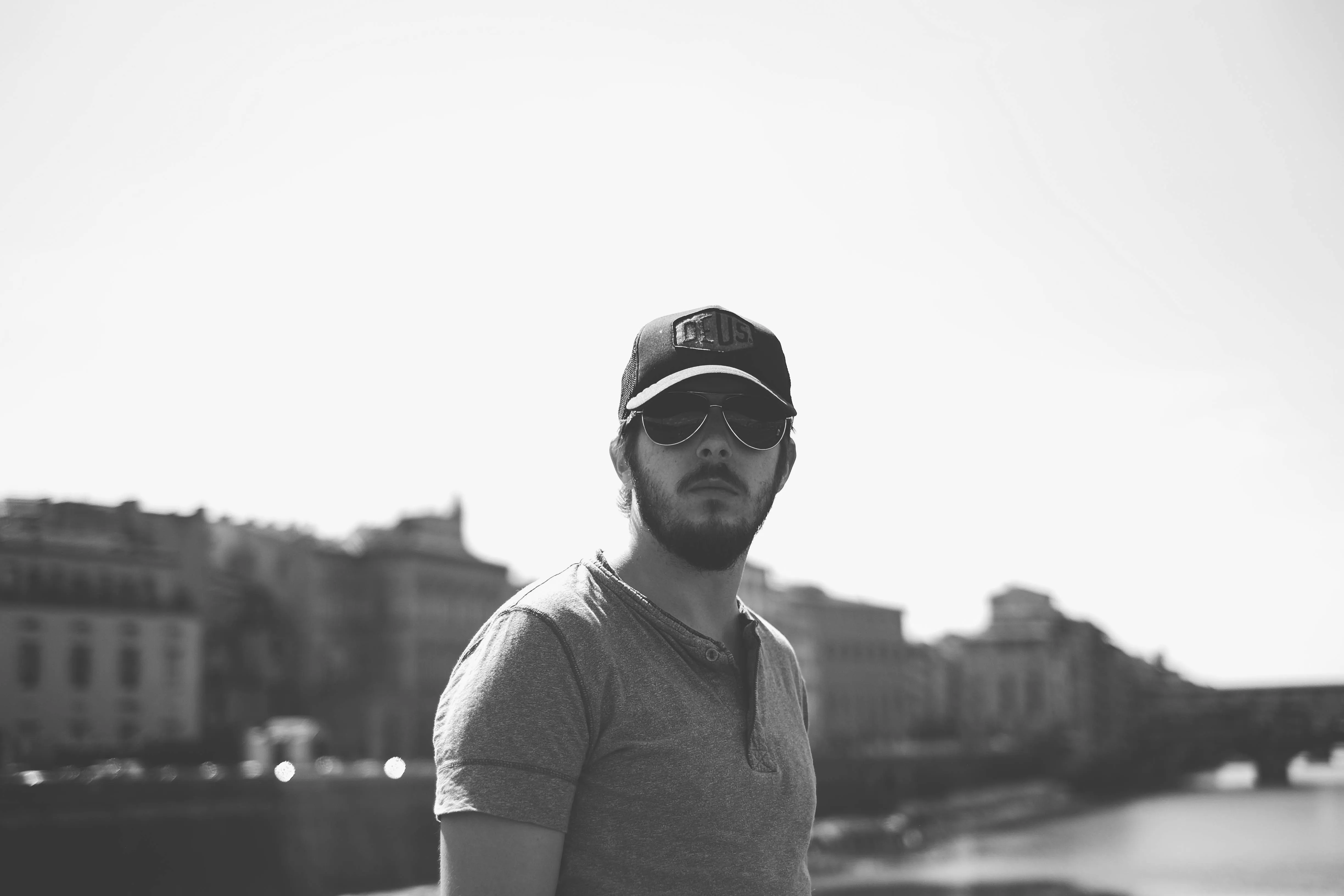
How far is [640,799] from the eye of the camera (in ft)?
6.20

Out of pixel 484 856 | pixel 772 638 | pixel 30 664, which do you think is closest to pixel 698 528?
pixel 772 638

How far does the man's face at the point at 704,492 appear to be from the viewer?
208 cm

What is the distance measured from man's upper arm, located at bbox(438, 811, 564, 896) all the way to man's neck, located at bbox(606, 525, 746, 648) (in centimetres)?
45

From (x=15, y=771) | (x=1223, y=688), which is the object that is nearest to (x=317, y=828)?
(x=15, y=771)

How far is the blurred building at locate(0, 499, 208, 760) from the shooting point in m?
36.1

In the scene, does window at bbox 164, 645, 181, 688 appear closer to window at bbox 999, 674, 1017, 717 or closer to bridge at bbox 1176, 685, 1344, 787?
bridge at bbox 1176, 685, 1344, 787

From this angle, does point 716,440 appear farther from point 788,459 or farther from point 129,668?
point 129,668

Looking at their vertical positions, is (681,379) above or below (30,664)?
below

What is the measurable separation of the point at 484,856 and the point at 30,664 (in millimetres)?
39055

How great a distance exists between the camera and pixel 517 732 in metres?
1.78

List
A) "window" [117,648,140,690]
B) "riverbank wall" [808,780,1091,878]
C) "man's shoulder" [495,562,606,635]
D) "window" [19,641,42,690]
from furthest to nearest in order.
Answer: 1. "riverbank wall" [808,780,1091,878]
2. "window" [117,648,140,690]
3. "window" [19,641,42,690]
4. "man's shoulder" [495,562,606,635]

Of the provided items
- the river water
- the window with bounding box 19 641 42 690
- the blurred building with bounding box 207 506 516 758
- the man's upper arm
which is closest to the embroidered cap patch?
the man's upper arm

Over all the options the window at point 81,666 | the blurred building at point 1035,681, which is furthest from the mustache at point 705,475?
the blurred building at point 1035,681

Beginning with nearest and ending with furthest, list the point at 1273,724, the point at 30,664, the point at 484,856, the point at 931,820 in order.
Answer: the point at 484,856, the point at 30,664, the point at 931,820, the point at 1273,724
